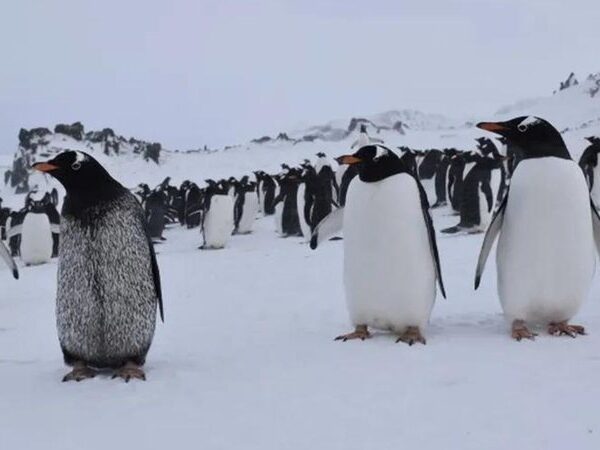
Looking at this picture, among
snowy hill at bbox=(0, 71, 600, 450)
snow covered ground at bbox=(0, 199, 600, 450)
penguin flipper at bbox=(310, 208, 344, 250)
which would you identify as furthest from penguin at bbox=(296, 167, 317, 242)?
penguin flipper at bbox=(310, 208, 344, 250)

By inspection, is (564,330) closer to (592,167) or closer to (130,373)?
(130,373)

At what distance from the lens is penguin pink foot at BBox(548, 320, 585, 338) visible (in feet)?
13.1

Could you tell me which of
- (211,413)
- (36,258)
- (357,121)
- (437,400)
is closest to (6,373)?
(211,413)

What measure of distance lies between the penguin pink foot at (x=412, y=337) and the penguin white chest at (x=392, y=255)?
4cm

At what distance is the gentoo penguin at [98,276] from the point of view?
3.69 meters

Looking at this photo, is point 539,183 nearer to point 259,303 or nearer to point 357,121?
point 259,303

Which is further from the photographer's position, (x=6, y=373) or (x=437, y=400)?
(x=6, y=373)

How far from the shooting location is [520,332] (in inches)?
155

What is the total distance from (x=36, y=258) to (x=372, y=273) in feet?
30.2

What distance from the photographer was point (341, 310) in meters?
5.58

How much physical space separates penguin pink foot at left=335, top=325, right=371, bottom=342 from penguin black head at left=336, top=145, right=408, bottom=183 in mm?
804

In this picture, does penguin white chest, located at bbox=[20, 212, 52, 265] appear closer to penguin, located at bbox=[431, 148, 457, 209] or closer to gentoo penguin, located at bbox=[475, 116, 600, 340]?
penguin, located at bbox=[431, 148, 457, 209]

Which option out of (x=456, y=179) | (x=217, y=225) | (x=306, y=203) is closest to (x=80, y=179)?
(x=306, y=203)

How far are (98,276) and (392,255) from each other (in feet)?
4.91
